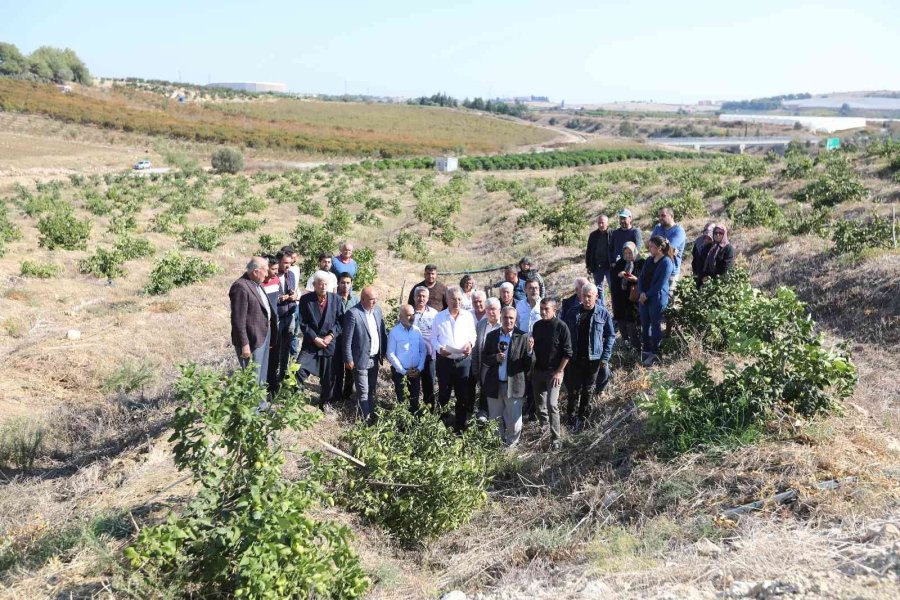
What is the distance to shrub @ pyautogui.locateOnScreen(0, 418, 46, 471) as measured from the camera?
662 centimetres

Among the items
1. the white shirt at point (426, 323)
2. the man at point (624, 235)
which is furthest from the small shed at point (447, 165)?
the white shirt at point (426, 323)

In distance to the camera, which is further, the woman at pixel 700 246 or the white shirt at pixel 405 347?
the woman at pixel 700 246

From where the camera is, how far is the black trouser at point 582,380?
6430mm

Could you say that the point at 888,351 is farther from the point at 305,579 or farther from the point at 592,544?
the point at 305,579

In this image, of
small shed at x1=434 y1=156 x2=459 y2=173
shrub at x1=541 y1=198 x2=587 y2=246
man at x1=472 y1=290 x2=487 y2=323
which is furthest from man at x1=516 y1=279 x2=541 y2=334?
small shed at x1=434 y1=156 x2=459 y2=173

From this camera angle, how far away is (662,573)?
12.9 feet

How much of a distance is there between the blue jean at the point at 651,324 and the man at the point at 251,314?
394 cm

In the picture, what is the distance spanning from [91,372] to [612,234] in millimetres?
6982

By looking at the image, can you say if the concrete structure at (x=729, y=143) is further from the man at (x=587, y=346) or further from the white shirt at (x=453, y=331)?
the white shirt at (x=453, y=331)

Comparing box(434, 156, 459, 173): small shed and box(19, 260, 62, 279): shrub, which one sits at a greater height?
box(434, 156, 459, 173): small shed

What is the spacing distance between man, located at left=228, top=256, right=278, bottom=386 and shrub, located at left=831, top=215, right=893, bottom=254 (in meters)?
8.55

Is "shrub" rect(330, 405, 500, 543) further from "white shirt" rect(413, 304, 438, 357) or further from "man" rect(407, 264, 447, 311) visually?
"man" rect(407, 264, 447, 311)

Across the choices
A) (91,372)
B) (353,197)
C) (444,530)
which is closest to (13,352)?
(91,372)

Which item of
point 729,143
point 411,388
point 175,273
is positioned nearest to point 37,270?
point 175,273
